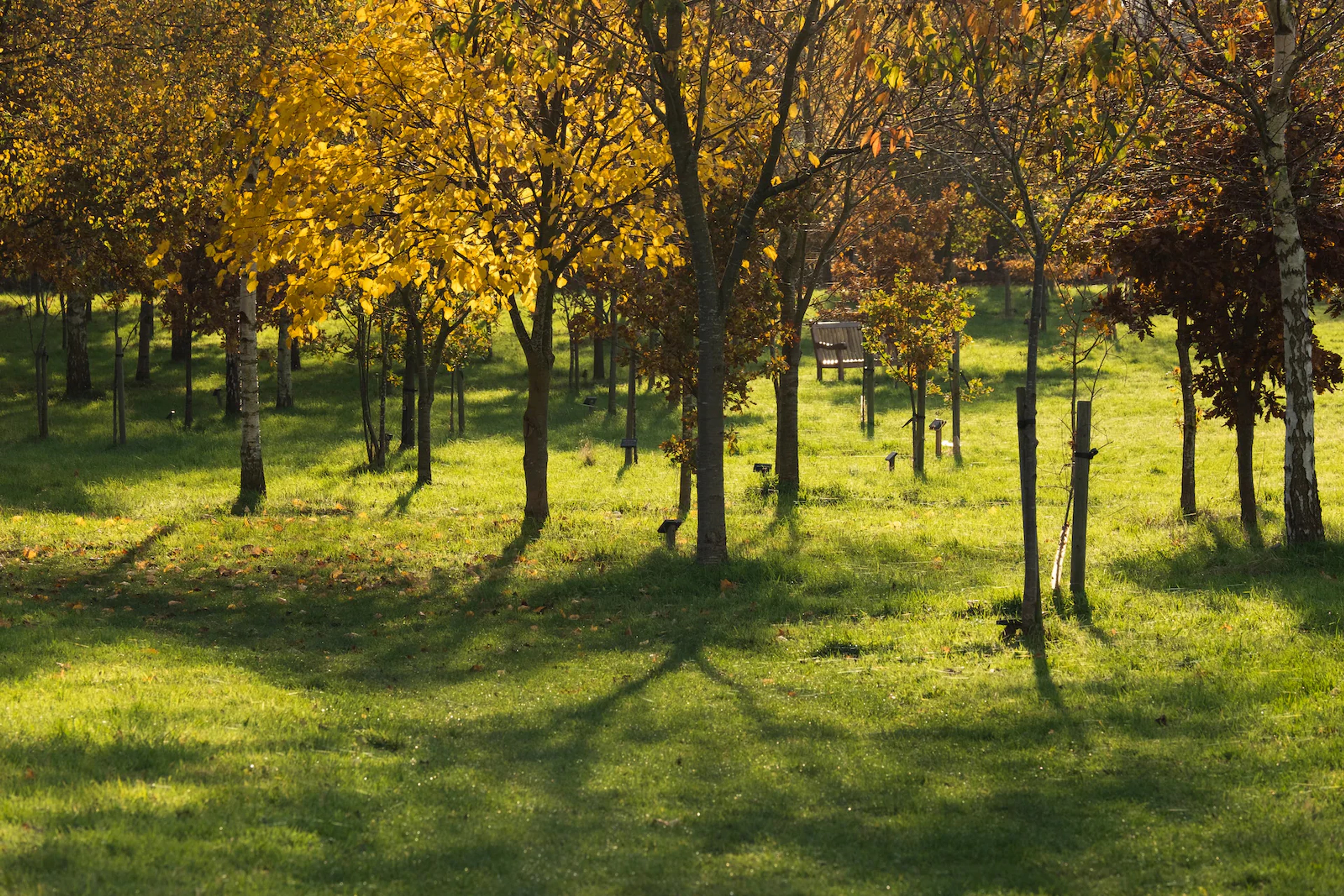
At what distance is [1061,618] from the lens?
10.8 m

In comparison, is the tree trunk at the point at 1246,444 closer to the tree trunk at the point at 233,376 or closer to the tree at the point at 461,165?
the tree at the point at 461,165

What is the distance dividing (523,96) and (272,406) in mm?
19081

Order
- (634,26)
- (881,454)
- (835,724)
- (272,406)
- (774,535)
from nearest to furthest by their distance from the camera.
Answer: (835,724)
(634,26)
(774,535)
(881,454)
(272,406)

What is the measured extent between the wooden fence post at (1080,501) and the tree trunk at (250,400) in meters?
12.5

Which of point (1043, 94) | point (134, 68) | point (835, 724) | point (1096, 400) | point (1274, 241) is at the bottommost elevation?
point (835, 724)

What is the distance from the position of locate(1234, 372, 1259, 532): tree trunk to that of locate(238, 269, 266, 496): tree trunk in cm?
1418

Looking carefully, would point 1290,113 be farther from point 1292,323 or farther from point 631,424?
point 631,424

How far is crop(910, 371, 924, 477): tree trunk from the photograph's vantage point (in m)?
22.9

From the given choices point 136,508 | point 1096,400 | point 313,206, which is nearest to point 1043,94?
point 313,206

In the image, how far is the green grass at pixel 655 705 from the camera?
18.1 feet

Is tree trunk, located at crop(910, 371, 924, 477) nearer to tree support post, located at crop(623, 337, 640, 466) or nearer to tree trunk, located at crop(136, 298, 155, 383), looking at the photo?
tree support post, located at crop(623, 337, 640, 466)

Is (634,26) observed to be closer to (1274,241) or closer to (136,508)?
(1274,241)

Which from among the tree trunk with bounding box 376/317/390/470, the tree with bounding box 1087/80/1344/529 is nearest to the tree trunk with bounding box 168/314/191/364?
the tree trunk with bounding box 376/317/390/470

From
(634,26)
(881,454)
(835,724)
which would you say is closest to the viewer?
(835,724)
